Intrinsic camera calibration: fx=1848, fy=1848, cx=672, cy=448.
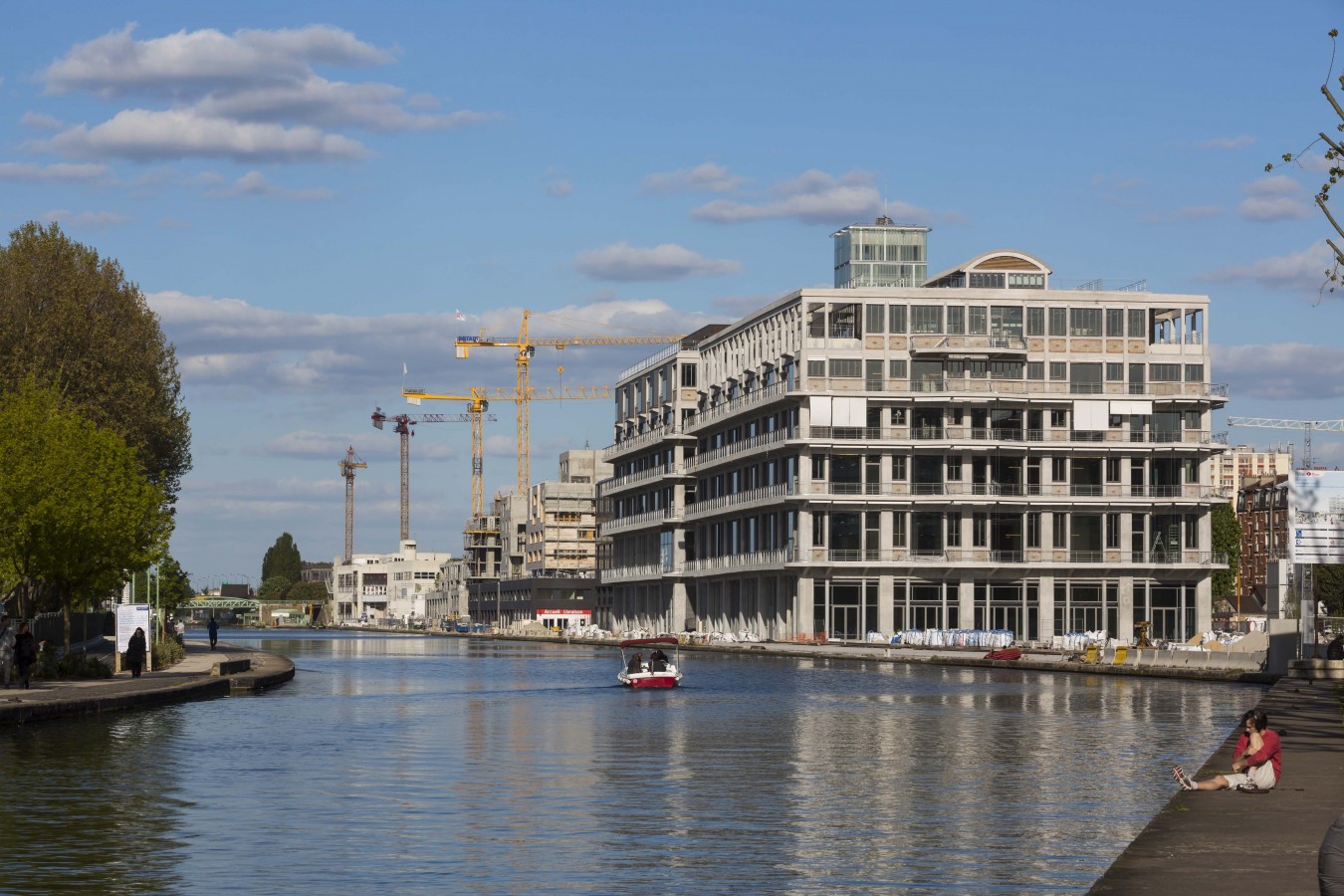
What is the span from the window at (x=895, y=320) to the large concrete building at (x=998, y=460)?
0.16 meters

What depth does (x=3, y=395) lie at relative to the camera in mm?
73250

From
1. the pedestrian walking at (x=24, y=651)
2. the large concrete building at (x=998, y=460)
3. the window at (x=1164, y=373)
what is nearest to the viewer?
the pedestrian walking at (x=24, y=651)

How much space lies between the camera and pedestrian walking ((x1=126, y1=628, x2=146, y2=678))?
64.8m

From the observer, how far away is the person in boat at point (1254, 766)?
27.0 metres

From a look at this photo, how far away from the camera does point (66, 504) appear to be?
68.4 metres

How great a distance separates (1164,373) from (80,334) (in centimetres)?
8169

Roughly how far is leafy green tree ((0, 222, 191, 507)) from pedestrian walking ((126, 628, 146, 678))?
802 inches

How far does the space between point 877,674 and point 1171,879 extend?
7015cm

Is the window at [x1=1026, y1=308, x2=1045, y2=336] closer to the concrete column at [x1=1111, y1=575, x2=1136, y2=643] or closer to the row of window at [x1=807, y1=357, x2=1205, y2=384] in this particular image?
the row of window at [x1=807, y1=357, x2=1205, y2=384]

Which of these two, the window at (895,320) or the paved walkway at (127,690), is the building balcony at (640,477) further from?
the paved walkway at (127,690)

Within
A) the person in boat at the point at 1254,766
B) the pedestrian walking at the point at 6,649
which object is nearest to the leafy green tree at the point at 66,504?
the pedestrian walking at the point at 6,649

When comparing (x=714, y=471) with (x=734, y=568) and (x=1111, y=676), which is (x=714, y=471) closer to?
(x=734, y=568)

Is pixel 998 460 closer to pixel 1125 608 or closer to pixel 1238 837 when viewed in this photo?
pixel 1125 608

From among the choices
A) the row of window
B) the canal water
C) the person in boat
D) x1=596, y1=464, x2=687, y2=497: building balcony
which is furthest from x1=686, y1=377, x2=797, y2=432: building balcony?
the person in boat
